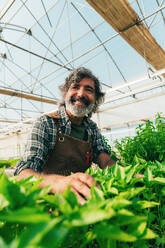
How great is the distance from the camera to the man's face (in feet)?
5.40

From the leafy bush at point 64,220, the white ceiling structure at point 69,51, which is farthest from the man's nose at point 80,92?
the white ceiling structure at point 69,51

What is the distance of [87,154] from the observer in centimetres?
152

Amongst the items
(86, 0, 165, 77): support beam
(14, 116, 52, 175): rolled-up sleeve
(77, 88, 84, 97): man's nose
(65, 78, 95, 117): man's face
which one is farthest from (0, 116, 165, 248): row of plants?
(86, 0, 165, 77): support beam

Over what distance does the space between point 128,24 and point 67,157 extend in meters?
2.39

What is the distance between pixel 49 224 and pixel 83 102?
1552 millimetres

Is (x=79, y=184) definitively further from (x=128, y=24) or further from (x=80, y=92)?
(x=128, y=24)

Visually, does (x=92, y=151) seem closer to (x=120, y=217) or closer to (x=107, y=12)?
(x=120, y=217)

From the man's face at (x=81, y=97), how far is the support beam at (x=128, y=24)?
116 centimetres

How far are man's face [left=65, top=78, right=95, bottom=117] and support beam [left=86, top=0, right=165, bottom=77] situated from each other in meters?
1.16

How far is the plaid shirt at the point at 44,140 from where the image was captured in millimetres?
1096

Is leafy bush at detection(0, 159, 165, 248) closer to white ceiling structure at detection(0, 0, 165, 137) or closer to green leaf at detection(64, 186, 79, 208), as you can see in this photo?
green leaf at detection(64, 186, 79, 208)

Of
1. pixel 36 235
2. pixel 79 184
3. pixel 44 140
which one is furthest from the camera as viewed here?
pixel 44 140


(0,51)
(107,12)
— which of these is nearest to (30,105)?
(0,51)

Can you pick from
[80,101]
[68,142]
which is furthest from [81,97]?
[68,142]
